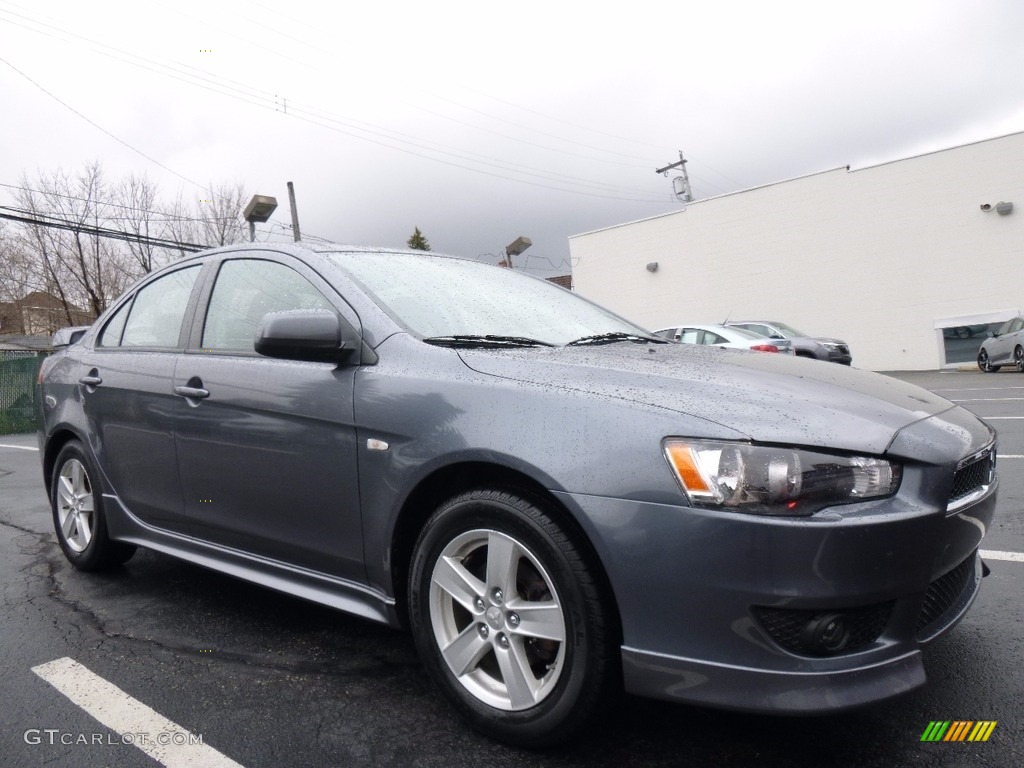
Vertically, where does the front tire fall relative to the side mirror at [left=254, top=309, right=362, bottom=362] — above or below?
below

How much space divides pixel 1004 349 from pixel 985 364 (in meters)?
1.11

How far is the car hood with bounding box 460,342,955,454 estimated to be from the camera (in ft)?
6.60

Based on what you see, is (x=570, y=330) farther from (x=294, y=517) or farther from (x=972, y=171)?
(x=972, y=171)

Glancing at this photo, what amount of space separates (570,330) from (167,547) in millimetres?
2011

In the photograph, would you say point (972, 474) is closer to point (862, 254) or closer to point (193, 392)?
point (193, 392)

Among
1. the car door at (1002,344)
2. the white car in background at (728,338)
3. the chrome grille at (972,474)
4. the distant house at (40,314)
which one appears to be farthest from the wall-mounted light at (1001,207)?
the distant house at (40,314)

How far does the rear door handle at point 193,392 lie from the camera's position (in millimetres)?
3197

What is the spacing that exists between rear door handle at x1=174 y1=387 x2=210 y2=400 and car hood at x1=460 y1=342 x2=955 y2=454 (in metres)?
1.25

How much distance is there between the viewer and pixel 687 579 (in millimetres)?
1940

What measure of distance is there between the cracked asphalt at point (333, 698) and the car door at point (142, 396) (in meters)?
0.52

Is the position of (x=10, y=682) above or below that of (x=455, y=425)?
below

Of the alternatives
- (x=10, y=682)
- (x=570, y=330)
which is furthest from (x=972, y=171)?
(x=10, y=682)

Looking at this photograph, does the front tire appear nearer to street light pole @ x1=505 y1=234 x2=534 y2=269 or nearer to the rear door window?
the rear door window

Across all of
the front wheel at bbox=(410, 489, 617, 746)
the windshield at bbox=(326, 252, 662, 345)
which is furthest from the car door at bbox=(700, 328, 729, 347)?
the front wheel at bbox=(410, 489, 617, 746)
